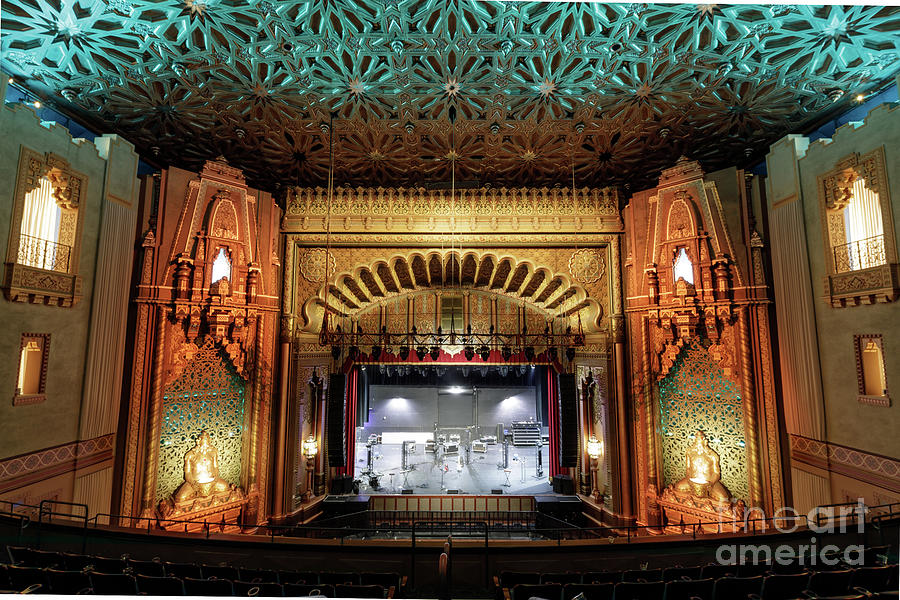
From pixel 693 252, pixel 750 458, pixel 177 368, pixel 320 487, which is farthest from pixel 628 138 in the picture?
pixel 320 487

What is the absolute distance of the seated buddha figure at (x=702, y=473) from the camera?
336 inches

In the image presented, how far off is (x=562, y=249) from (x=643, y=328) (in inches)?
110

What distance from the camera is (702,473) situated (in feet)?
28.6

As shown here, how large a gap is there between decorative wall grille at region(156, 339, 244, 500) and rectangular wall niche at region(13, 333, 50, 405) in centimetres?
202

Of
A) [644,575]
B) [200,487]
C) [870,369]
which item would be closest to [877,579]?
[644,575]

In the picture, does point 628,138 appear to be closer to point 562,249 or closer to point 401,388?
point 562,249

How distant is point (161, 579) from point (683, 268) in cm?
1010

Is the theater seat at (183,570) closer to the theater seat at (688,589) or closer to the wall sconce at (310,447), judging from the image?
the theater seat at (688,589)

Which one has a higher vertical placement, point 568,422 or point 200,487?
point 568,422

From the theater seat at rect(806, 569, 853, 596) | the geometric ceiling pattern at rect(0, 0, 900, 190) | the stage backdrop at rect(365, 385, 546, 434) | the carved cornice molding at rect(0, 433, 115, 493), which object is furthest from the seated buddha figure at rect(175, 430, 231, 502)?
the theater seat at rect(806, 569, 853, 596)

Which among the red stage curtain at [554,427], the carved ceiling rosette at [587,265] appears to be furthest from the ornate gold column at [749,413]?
the red stage curtain at [554,427]

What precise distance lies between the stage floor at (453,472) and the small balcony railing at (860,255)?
924cm

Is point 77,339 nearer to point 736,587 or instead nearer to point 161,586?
point 161,586

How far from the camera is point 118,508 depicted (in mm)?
7793
